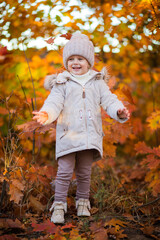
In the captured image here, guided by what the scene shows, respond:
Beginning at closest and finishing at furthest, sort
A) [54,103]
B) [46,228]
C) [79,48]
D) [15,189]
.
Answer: [46,228] < [15,189] < [54,103] < [79,48]

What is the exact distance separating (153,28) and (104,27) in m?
0.58

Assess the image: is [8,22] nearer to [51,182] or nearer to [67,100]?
[67,100]

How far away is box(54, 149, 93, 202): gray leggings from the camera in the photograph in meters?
2.43

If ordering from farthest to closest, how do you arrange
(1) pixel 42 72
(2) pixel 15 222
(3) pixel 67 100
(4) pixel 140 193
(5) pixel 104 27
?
(1) pixel 42 72, (4) pixel 140 193, (5) pixel 104 27, (3) pixel 67 100, (2) pixel 15 222

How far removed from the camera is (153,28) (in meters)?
2.54

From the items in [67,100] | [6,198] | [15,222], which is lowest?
[15,222]

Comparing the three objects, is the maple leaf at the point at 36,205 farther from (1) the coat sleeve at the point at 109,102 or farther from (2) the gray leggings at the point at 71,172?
(1) the coat sleeve at the point at 109,102

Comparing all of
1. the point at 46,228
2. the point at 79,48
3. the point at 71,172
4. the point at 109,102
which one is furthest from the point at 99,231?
the point at 79,48

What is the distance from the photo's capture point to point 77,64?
2469 millimetres

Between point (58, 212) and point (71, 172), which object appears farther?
point (71, 172)

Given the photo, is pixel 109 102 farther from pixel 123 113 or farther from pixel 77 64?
pixel 77 64

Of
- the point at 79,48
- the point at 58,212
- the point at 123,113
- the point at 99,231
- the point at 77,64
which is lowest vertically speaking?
the point at 99,231

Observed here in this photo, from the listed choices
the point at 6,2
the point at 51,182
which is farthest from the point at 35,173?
the point at 6,2

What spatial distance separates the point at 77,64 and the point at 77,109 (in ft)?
1.39
